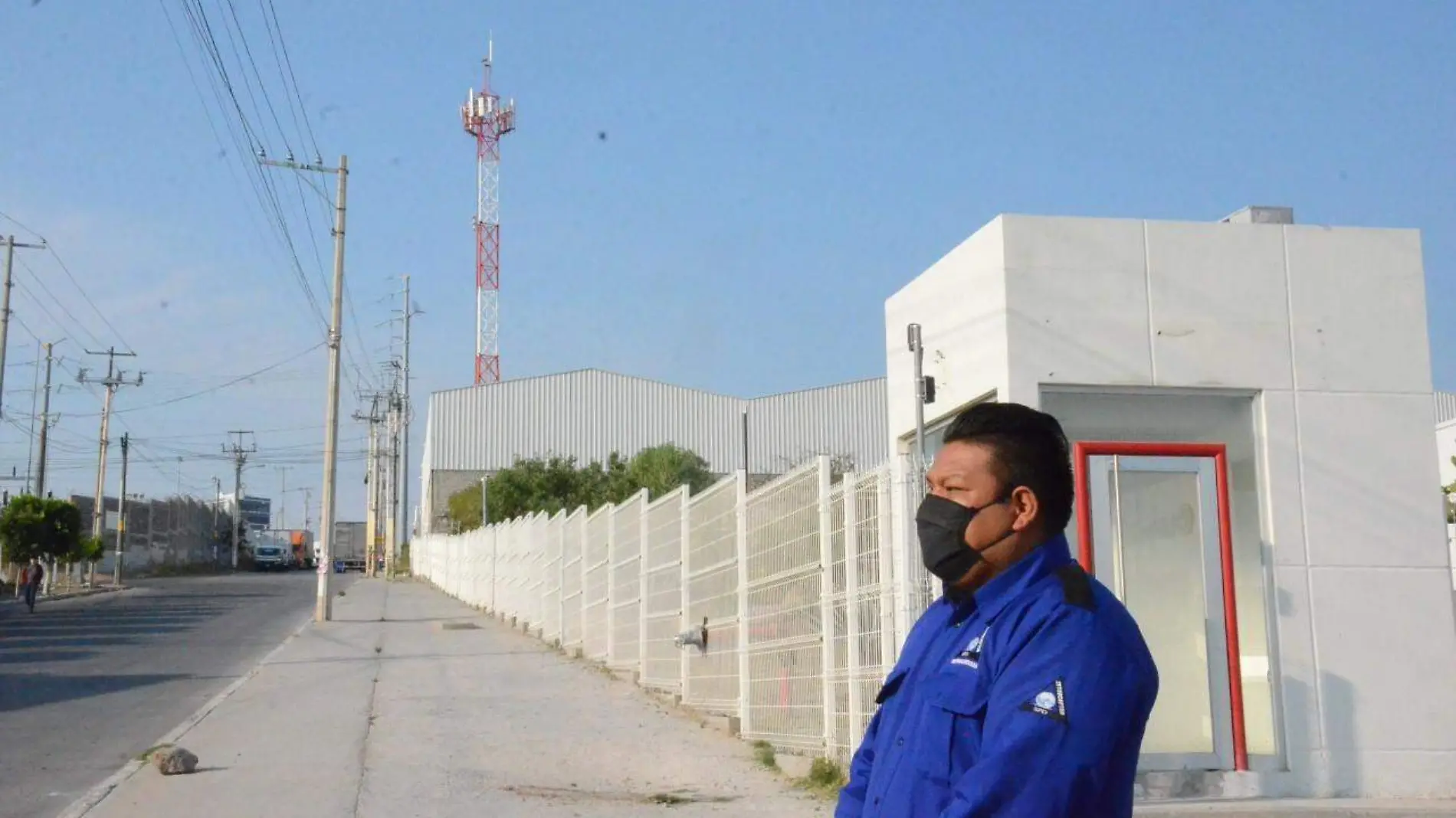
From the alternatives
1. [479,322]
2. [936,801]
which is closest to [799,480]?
[936,801]

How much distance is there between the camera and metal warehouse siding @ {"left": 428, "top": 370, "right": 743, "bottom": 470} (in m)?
63.7

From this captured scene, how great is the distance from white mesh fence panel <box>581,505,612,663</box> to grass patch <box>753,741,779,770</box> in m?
6.69

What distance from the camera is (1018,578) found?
8.59 feet

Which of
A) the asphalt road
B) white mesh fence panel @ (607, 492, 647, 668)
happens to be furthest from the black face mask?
white mesh fence panel @ (607, 492, 647, 668)

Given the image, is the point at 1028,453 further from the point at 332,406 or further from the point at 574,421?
the point at 574,421

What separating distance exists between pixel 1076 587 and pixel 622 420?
6157cm

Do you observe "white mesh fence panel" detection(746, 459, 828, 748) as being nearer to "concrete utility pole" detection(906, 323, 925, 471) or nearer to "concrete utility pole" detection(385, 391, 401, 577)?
"concrete utility pole" detection(906, 323, 925, 471)

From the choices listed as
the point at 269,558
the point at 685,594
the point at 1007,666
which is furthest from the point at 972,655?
the point at 269,558

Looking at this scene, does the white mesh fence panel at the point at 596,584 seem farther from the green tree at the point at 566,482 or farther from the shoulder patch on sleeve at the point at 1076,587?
the green tree at the point at 566,482

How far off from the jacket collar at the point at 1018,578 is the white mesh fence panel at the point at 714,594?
8201 millimetres

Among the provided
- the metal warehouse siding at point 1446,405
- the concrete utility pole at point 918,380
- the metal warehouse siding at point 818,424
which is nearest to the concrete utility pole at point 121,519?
the metal warehouse siding at point 818,424

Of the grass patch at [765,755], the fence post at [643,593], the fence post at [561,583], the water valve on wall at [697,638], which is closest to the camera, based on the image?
the grass patch at [765,755]

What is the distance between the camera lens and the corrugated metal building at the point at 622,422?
6331 centimetres

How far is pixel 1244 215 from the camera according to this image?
9.36 metres
